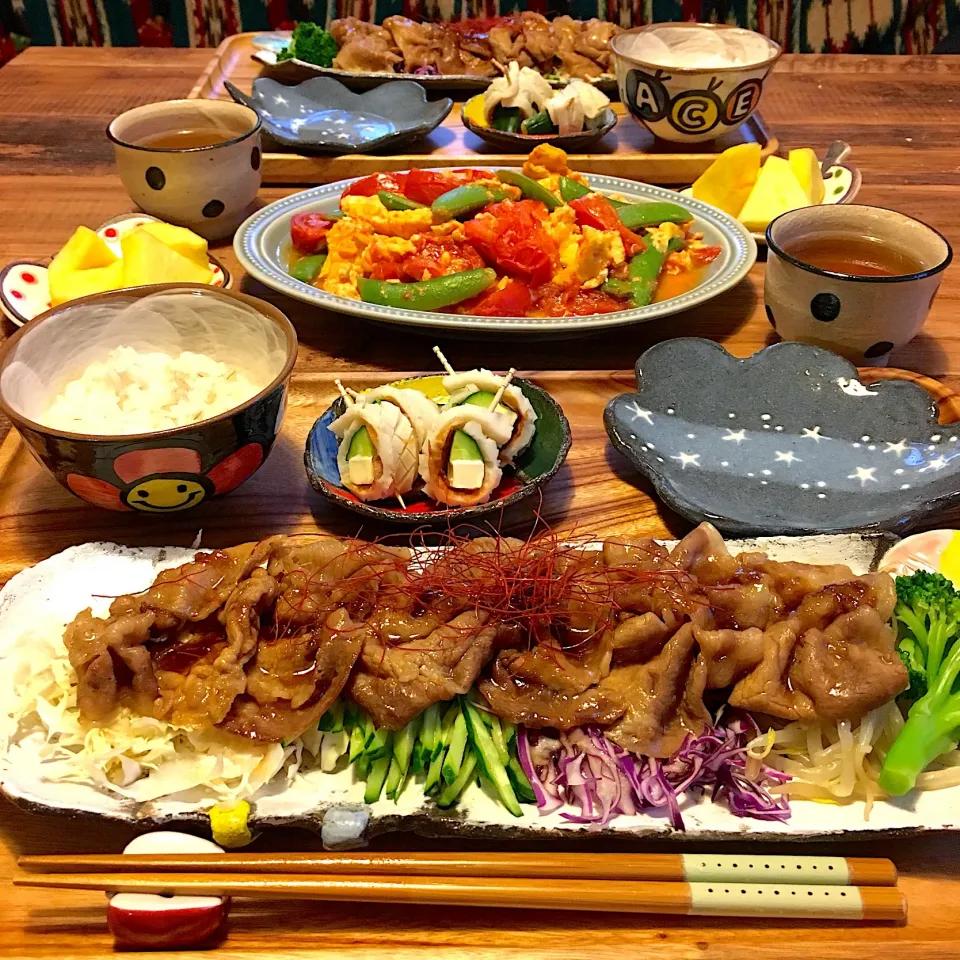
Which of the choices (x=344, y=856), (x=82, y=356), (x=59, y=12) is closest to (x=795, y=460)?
(x=344, y=856)

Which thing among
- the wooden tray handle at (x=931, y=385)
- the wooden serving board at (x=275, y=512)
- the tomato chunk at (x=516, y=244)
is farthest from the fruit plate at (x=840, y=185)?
the wooden serving board at (x=275, y=512)

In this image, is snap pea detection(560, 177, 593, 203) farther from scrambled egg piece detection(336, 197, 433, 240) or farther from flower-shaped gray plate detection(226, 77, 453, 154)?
flower-shaped gray plate detection(226, 77, 453, 154)

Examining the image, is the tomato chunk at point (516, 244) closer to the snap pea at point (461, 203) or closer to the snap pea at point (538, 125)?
the snap pea at point (461, 203)

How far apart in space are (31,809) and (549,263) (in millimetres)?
2195

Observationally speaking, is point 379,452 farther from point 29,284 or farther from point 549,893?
point 29,284

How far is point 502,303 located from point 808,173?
137cm

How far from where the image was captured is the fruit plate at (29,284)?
8.70 ft

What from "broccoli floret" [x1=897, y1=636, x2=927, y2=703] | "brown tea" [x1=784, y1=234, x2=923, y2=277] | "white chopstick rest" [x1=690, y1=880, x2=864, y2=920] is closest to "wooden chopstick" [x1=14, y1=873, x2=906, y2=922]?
"white chopstick rest" [x1=690, y1=880, x2=864, y2=920]

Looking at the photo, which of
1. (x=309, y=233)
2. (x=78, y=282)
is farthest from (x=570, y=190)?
(x=78, y=282)

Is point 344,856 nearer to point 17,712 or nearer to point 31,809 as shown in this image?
point 31,809

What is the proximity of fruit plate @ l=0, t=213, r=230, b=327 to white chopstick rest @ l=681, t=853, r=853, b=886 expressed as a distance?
2.11 metres

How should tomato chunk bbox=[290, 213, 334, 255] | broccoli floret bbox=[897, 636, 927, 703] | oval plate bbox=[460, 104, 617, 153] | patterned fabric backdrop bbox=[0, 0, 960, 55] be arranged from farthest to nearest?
patterned fabric backdrop bbox=[0, 0, 960, 55], oval plate bbox=[460, 104, 617, 153], tomato chunk bbox=[290, 213, 334, 255], broccoli floret bbox=[897, 636, 927, 703]

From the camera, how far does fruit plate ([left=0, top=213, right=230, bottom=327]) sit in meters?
2.65

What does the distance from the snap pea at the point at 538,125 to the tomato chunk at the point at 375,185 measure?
89 cm
